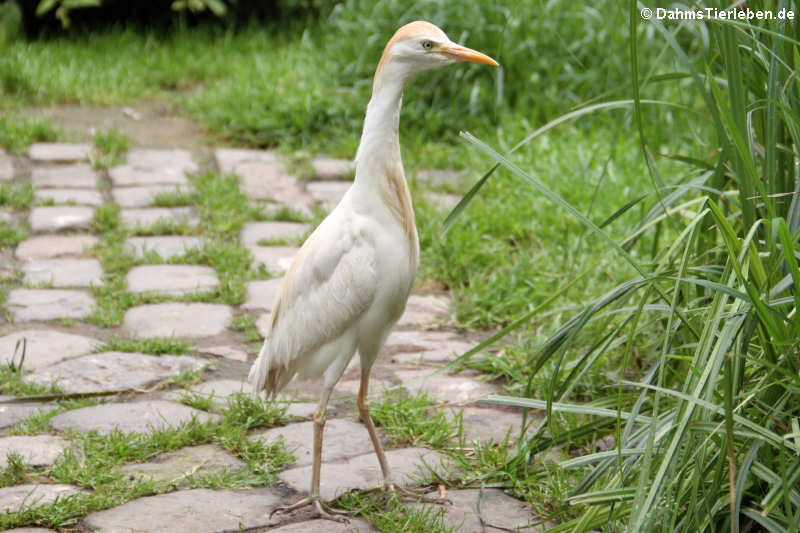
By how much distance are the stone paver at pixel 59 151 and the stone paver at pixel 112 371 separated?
2372 millimetres

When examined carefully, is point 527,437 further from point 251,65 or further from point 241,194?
point 251,65

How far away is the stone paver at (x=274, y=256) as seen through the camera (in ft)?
15.4

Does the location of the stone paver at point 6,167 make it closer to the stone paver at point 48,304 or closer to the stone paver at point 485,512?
the stone paver at point 48,304

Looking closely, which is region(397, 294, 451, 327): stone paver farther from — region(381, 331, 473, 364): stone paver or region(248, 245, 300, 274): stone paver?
region(248, 245, 300, 274): stone paver

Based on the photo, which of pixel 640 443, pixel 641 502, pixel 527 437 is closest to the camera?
pixel 641 502

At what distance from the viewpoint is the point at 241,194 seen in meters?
5.43

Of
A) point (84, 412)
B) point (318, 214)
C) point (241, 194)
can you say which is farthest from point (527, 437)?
point (241, 194)

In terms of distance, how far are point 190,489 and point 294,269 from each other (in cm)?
70

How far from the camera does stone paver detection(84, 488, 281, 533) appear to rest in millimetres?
2723

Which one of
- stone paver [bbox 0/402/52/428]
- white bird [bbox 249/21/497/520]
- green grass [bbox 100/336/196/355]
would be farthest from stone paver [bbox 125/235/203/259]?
white bird [bbox 249/21/497/520]

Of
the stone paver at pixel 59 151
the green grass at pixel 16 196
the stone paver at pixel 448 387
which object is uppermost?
the stone paver at pixel 59 151

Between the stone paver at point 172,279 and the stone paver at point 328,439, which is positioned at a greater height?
the stone paver at point 172,279

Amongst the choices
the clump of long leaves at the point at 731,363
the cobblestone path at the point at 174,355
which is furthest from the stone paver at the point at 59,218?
the clump of long leaves at the point at 731,363

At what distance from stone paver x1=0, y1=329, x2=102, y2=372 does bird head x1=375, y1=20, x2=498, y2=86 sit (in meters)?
1.72
